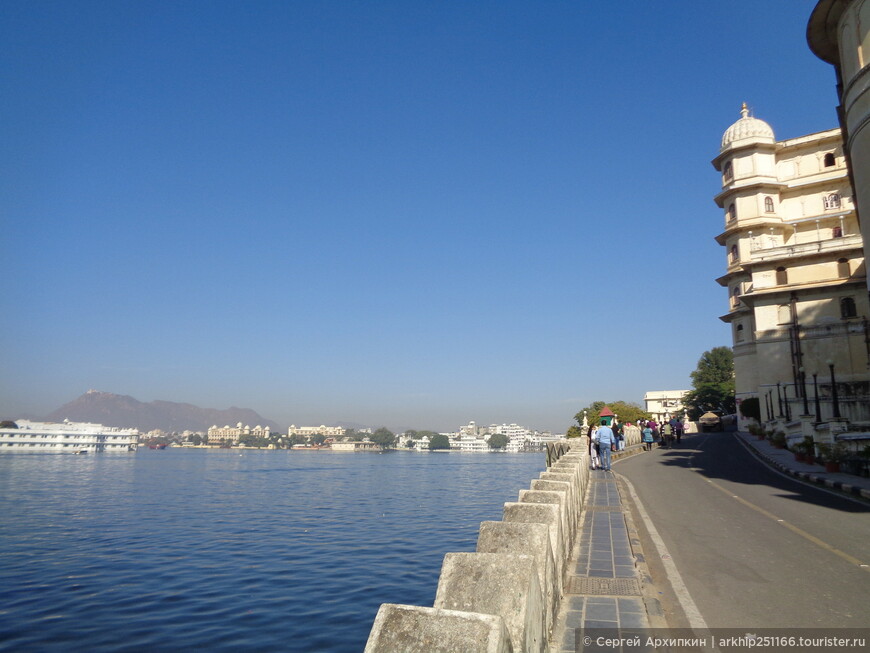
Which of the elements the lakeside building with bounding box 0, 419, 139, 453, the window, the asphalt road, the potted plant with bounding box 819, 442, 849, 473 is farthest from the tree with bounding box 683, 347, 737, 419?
the lakeside building with bounding box 0, 419, 139, 453

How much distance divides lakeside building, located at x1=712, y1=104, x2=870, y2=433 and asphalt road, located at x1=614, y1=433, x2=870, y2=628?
16.7 metres

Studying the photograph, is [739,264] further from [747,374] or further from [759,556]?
[759,556]

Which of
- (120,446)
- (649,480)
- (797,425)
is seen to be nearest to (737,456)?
(797,425)

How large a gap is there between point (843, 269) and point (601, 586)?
41.8m

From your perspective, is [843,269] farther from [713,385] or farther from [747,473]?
[713,385]

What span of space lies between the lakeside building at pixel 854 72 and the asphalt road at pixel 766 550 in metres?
12.6

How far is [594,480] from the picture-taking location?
19.0 metres

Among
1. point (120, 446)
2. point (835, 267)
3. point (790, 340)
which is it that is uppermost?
point (835, 267)

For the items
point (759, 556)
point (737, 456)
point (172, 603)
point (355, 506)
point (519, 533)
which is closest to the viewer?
point (519, 533)

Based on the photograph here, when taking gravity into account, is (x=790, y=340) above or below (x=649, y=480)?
above

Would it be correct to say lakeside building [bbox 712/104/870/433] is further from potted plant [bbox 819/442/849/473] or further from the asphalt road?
the asphalt road

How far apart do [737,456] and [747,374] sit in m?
23.8

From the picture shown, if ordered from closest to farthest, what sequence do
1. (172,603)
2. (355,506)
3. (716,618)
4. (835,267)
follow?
(716,618) → (172,603) → (355,506) → (835,267)

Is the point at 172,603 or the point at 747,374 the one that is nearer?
the point at 172,603
